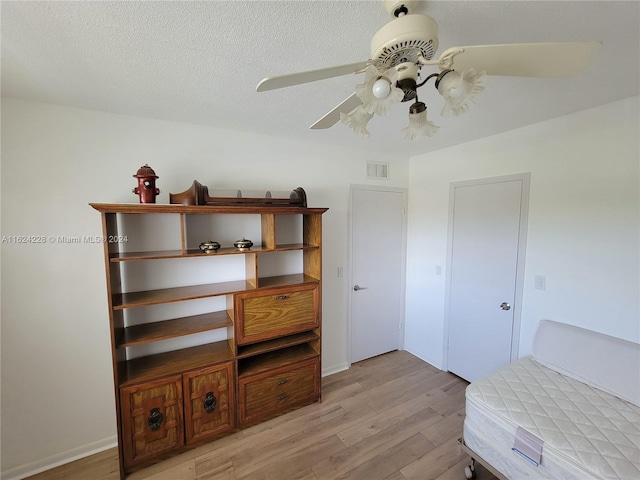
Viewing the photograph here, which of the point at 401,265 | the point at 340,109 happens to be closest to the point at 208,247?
the point at 340,109

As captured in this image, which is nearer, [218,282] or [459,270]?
[218,282]

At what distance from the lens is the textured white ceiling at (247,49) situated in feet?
3.22

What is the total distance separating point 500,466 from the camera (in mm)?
1571

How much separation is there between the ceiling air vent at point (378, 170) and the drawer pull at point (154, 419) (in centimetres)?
277

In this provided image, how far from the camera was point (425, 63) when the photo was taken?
0.83 meters

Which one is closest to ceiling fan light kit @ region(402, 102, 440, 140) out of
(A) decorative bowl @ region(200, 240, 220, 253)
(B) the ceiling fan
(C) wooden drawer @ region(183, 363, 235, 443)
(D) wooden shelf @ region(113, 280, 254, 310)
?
(B) the ceiling fan

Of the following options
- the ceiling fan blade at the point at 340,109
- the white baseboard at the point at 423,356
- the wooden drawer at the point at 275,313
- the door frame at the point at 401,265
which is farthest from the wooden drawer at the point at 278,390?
the ceiling fan blade at the point at 340,109

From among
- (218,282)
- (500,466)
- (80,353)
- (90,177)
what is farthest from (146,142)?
(500,466)

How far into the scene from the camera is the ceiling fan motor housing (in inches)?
32.2

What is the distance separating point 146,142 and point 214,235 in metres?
0.84

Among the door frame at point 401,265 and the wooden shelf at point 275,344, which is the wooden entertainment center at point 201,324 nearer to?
the wooden shelf at point 275,344

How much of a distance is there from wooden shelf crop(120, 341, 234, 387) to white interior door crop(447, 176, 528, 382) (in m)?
2.27

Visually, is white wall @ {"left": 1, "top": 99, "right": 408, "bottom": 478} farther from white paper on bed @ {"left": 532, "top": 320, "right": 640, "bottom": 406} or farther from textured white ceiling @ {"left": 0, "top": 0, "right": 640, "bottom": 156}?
white paper on bed @ {"left": 532, "top": 320, "right": 640, "bottom": 406}

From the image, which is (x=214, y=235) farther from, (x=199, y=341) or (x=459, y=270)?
(x=459, y=270)
